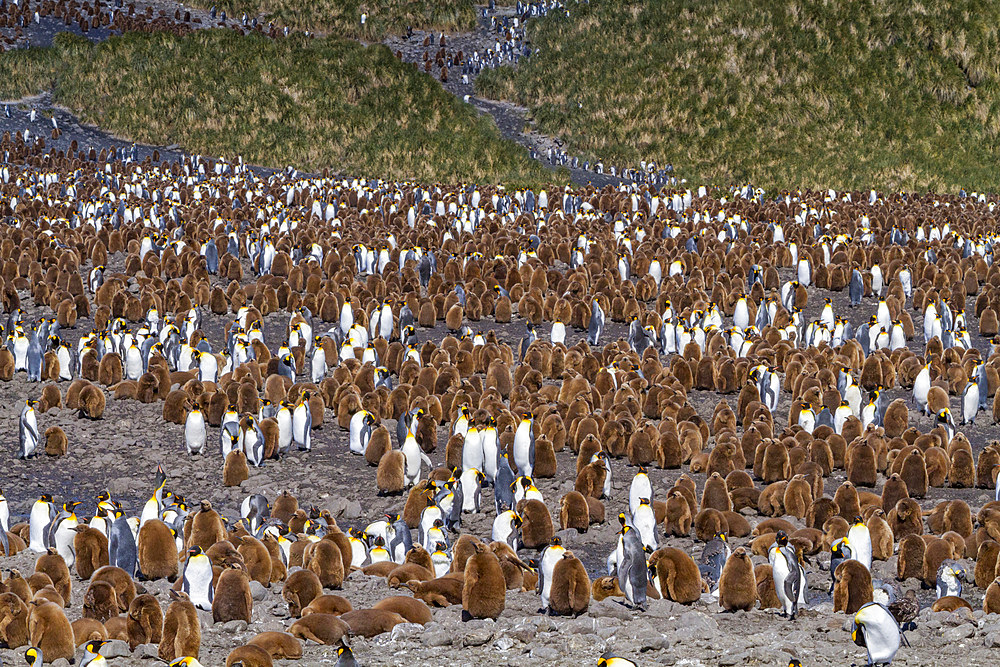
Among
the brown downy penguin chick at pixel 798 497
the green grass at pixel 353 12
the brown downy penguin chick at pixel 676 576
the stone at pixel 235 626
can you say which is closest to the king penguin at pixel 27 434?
the stone at pixel 235 626

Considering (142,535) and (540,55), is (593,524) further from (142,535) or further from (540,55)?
(540,55)

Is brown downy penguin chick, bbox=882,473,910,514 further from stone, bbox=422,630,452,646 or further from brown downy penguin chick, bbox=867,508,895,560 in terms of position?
stone, bbox=422,630,452,646

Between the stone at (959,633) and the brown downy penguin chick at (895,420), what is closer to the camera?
the stone at (959,633)

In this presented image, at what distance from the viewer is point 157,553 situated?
757cm

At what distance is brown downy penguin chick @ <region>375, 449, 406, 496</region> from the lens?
9.82 metres

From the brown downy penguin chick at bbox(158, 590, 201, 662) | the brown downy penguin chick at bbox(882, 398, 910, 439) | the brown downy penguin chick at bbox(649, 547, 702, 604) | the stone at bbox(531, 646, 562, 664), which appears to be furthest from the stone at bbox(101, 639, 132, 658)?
the brown downy penguin chick at bbox(882, 398, 910, 439)

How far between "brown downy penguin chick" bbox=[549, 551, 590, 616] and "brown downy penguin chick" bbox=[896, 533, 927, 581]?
8.34 feet

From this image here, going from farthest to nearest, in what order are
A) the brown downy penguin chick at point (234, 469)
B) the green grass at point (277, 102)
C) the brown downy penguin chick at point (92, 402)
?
the green grass at point (277, 102)
the brown downy penguin chick at point (92, 402)
the brown downy penguin chick at point (234, 469)

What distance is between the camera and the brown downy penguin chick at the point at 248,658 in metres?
5.66

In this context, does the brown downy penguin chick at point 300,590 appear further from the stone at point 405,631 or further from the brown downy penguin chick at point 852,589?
the brown downy penguin chick at point 852,589

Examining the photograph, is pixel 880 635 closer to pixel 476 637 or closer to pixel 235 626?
pixel 476 637

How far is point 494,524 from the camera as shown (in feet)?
28.2

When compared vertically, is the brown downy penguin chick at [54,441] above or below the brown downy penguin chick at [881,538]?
above

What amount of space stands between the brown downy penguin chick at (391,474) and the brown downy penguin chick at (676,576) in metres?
3.23
